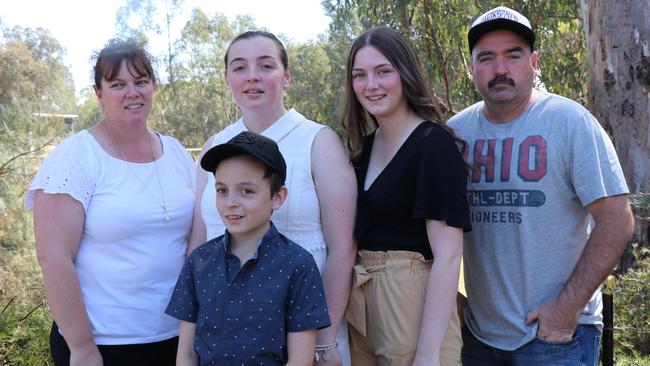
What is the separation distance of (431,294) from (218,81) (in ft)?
95.4

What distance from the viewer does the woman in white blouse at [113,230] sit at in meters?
2.38

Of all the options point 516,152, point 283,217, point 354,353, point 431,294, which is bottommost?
point 354,353

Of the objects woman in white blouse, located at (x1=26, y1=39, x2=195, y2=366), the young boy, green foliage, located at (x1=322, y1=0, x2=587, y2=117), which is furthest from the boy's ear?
green foliage, located at (x1=322, y1=0, x2=587, y2=117)

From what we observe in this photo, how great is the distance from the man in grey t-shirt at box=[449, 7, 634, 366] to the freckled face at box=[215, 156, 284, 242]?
0.85 meters

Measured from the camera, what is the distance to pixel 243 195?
2.12 metres

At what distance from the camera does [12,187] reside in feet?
18.6

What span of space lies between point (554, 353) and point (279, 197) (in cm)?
114

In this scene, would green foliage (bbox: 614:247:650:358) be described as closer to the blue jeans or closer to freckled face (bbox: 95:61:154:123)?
the blue jeans

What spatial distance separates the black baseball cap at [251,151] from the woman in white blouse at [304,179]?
0.57 feet

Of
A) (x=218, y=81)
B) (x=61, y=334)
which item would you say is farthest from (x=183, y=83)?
(x=61, y=334)

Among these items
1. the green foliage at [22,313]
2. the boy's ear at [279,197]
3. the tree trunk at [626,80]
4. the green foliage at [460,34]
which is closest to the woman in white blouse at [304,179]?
the boy's ear at [279,197]

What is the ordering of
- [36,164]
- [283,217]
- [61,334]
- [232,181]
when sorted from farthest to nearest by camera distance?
1. [36,164]
2. [61,334]
3. [283,217]
4. [232,181]

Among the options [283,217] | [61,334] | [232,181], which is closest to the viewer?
[232,181]

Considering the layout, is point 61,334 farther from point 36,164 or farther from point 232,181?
point 36,164
